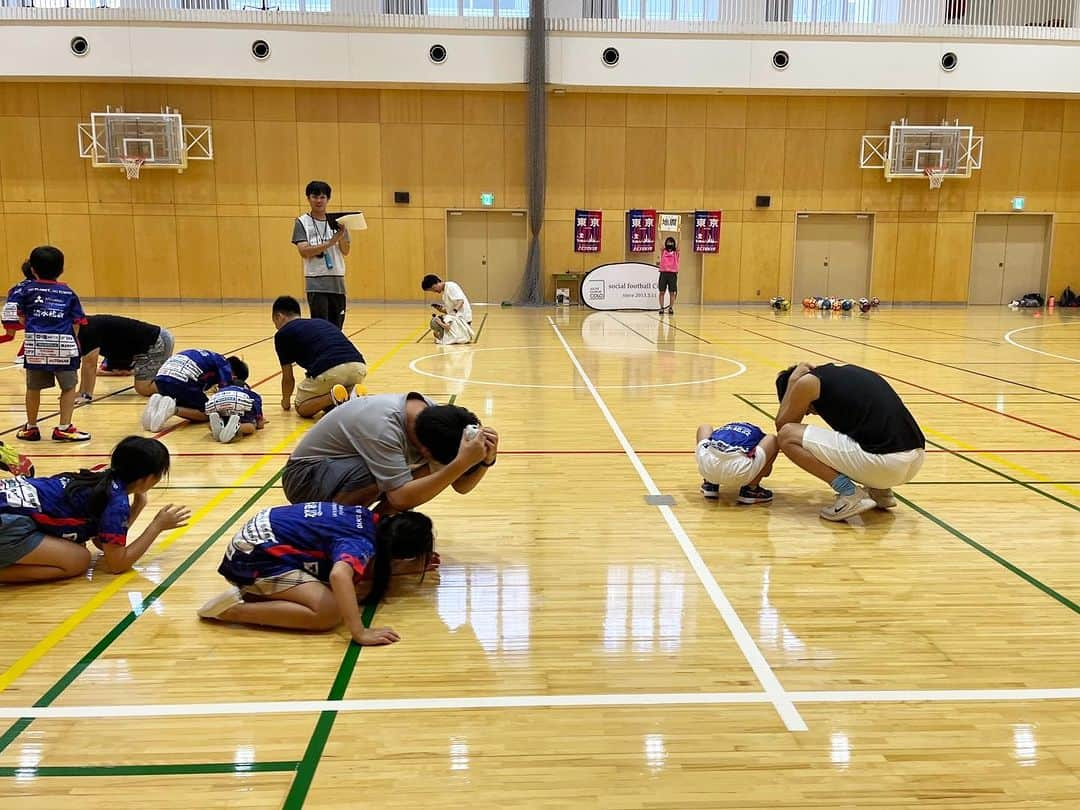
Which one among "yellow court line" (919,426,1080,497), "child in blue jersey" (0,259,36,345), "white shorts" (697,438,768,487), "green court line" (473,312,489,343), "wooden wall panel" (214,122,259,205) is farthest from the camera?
"wooden wall panel" (214,122,259,205)

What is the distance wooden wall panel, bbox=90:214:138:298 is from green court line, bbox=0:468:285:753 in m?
19.5

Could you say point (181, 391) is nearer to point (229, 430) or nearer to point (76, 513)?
point (229, 430)

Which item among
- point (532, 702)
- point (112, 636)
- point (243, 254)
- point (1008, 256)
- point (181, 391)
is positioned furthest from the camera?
point (1008, 256)

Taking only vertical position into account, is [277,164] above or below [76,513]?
above

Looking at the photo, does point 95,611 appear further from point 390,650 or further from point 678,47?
point 678,47

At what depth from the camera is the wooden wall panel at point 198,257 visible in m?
21.6

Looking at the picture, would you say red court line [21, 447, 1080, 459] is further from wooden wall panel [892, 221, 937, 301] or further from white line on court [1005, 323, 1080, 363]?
wooden wall panel [892, 221, 937, 301]

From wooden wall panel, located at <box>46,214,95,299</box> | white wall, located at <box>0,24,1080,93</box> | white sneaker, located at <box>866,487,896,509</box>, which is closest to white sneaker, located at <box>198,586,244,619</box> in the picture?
white sneaker, located at <box>866,487,896,509</box>

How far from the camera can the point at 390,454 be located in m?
3.70

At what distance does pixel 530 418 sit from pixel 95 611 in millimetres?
4304

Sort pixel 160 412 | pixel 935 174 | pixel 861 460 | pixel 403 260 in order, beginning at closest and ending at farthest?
pixel 861 460, pixel 160 412, pixel 935 174, pixel 403 260

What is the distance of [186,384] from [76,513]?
3500mm

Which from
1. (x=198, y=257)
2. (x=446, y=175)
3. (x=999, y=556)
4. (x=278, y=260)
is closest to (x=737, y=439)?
(x=999, y=556)

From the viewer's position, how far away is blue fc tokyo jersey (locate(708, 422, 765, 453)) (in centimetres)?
479
